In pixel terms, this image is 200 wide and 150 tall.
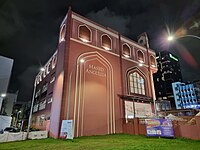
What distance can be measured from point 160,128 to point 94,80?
8.97 metres

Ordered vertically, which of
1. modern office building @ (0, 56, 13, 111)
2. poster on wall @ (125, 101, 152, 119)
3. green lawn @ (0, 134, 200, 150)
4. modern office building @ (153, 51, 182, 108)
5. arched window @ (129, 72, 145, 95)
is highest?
modern office building @ (153, 51, 182, 108)

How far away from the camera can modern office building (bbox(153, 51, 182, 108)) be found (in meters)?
77.7

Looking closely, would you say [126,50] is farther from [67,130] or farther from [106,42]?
[67,130]

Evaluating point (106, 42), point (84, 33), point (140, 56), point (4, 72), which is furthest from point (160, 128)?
point (4, 72)

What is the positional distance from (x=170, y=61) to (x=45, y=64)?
244 ft

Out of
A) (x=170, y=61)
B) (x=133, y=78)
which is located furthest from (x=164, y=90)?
(x=133, y=78)

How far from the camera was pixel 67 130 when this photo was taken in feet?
41.0

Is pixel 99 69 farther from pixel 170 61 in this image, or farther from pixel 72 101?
pixel 170 61

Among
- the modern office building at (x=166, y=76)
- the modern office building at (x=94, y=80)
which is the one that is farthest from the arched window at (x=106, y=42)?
the modern office building at (x=166, y=76)

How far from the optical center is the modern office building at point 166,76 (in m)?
77.7

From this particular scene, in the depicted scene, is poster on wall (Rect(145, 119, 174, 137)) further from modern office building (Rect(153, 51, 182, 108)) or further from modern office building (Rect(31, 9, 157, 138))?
modern office building (Rect(153, 51, 182, 108))

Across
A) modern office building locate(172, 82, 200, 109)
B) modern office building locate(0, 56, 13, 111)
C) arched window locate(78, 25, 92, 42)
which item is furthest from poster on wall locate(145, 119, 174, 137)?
modern office building locate(172, 82, 200, 109)

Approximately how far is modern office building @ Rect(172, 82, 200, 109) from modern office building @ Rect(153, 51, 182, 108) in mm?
3313

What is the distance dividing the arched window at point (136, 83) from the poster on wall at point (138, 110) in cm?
216
